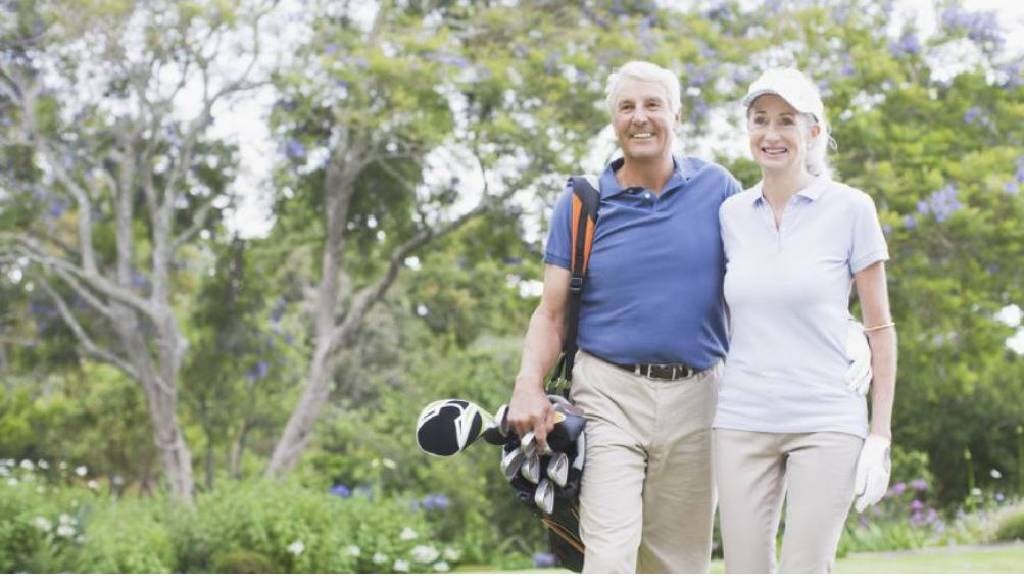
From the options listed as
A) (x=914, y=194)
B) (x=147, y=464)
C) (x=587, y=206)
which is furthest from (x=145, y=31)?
(x=587, y=206)

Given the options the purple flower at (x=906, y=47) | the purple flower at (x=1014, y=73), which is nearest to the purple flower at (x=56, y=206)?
the purple flower at (x=906, y=47)

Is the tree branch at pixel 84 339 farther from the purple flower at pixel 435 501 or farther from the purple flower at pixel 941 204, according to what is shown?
the purple flower at pixel 941 204

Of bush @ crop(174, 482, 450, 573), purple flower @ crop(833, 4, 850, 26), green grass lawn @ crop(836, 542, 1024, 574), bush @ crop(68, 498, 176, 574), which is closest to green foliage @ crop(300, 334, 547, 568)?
bush @ crop(174, 482, 450, 573)

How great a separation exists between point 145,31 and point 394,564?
16.3 feet

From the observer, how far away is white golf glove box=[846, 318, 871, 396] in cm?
266

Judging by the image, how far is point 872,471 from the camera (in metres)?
2.56

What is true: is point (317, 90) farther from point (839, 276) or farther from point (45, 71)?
point (839, 276)

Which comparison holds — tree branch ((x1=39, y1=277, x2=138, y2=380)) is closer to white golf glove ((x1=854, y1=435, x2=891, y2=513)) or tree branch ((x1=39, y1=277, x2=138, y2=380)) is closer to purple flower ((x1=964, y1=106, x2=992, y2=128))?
purple flower ((x1=964, y1=106, x2=992, y2=128))

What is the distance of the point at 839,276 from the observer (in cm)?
270

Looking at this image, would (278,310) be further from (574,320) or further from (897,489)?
(574,320)

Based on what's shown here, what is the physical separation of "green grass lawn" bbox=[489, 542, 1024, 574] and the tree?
16.1ft

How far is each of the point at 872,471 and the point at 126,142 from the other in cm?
999

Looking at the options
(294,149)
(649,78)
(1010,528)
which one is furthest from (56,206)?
(649,78)

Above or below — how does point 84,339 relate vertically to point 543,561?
above
